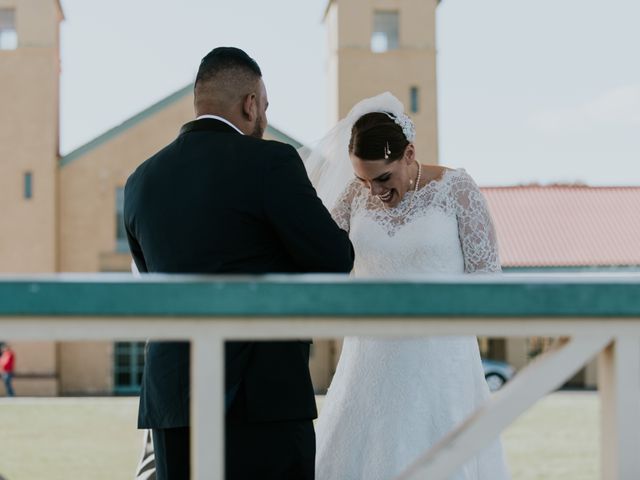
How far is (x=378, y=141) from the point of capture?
3.19 meters

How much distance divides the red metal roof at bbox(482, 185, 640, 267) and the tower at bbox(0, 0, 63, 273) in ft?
38.0

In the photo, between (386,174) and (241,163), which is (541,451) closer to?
(386,174)

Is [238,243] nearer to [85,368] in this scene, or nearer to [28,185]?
[85,368]

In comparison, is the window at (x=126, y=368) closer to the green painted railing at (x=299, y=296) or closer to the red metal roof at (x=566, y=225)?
the red metal roof at (x=566, y=225)

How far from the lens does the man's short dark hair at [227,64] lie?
2447 mm

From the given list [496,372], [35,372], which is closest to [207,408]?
[496,372]

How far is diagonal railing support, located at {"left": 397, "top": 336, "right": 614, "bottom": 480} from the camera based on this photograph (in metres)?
1.40

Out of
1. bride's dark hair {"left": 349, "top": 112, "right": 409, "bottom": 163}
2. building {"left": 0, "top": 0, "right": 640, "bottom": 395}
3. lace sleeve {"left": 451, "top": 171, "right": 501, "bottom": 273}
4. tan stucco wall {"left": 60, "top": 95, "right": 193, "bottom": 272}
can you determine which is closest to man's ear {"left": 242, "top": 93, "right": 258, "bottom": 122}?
bride's dark hair {"left": 349, "top": 112, "right": 409, "bottom": 163}

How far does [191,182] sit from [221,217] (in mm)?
119

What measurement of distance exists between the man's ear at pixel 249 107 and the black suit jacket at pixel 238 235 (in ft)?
0.23

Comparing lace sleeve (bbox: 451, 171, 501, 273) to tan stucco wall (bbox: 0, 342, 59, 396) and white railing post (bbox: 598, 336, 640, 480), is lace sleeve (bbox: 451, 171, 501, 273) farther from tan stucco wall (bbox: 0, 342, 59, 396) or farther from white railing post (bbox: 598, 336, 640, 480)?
tan stucco wall (bbox: 0, 342, 59, 396)

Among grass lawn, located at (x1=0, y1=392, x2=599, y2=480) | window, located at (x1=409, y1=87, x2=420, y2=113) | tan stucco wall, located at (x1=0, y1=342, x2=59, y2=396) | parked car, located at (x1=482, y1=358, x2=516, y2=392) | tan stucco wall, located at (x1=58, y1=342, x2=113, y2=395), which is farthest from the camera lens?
window, located at (x1=409, y1=87, x2=420, y2=113)

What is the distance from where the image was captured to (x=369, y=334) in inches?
53.8

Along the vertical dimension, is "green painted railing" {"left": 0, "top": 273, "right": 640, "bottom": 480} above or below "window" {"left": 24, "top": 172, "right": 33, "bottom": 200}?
below
